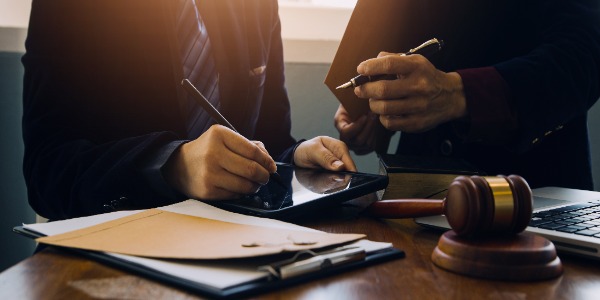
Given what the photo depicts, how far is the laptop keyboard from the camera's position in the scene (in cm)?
62

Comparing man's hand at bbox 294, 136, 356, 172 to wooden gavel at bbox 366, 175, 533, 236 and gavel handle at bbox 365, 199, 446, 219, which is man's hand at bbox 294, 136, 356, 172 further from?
wooden gavel at bbox 366, 175, 533, 236

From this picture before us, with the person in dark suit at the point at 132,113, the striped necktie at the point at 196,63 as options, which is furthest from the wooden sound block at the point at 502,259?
the striped necktie at the point at 196,63

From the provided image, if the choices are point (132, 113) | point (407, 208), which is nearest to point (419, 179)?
point (407, 208)

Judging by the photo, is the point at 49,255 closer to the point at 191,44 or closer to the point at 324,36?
the point at 191,44

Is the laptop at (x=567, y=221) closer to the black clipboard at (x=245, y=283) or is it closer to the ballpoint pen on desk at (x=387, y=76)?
the black clipboard at (x=245, y=283)

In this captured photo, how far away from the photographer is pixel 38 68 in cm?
96

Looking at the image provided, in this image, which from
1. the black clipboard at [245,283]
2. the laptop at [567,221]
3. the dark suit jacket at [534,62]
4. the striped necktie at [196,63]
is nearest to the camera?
the black clipboard at [245,283]

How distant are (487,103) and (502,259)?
1.63 ft

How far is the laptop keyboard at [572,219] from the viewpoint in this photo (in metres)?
0.62

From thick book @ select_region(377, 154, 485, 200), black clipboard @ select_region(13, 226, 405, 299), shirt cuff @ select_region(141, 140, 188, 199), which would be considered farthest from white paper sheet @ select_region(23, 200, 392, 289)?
thick book @ select_region(377, 154, 485, 200)

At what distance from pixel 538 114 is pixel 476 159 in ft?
1.07

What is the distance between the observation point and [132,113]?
109cm

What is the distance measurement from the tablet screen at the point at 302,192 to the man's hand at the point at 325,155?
38 mm

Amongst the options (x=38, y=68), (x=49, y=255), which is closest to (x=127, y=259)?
(x=49, y=255)
